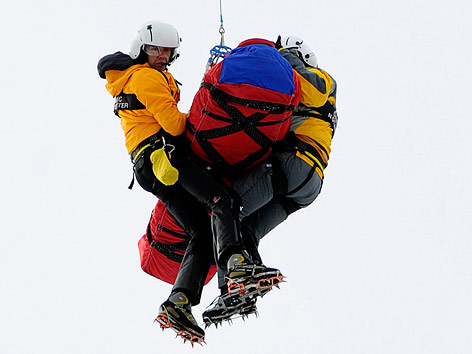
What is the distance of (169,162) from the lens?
7.67 meters

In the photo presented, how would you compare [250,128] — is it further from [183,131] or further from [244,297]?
[244,297]

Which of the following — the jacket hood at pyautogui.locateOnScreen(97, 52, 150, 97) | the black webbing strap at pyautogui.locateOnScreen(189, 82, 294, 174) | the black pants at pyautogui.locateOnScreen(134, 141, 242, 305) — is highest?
the jacket hood at pyautogui.locateOnScreen(97, 52, 150, 97)

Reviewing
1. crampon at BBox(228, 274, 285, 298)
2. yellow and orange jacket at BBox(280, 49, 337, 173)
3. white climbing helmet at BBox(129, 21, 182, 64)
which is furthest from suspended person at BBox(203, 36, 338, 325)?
white climbing helmet at BBox(129, 21, 182, 64)

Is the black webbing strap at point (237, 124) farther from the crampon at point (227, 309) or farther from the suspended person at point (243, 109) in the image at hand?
the crampon at point (227, 309)

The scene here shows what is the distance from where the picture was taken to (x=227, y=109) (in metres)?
7.60

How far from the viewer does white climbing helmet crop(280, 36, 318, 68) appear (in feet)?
29.3

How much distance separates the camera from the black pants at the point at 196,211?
7453mm

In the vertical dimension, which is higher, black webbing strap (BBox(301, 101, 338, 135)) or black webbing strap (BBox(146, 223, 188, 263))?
black webbing strap (BBox(301, 101, 338, 135))

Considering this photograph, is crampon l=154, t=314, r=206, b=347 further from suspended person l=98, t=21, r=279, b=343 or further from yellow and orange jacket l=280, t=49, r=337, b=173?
yellow and orange jacket l=280, t=49, r=337, b=173

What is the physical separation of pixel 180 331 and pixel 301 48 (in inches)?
125

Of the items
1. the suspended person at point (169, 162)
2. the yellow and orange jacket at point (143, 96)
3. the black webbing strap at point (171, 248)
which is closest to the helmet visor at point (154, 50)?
the suspended person at point (169, 162)

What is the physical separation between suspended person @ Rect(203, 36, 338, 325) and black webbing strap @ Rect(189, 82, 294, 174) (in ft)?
0.73

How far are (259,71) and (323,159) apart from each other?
1.30 m

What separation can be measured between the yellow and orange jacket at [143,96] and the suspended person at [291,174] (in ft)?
2.89
